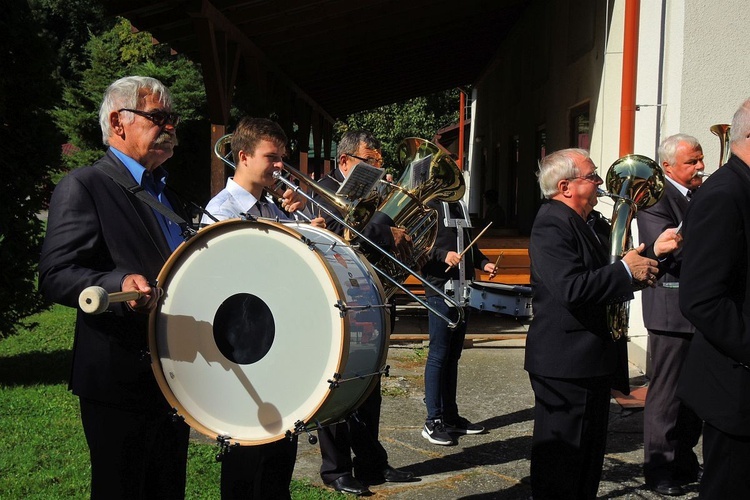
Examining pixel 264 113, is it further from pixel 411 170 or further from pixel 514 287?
pixel 411 170

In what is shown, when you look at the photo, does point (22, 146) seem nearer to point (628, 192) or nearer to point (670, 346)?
point (628, 192)

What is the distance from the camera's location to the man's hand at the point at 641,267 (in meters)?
3.67

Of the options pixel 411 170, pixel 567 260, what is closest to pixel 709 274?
pixel 567 260

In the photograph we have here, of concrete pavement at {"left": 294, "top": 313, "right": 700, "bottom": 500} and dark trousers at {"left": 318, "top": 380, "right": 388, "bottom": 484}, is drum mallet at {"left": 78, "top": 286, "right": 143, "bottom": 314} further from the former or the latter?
concrete pavement at {"left": 294, "top": 313, "right": 700, "bottom": 500}

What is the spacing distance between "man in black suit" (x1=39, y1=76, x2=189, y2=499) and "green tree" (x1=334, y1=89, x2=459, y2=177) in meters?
33.6

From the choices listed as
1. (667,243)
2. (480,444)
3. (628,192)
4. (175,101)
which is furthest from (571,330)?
(175,101)

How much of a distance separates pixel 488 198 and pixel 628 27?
27.6 feet

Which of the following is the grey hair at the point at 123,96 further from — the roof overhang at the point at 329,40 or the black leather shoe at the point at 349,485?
the roof overhang at the point at 329,40

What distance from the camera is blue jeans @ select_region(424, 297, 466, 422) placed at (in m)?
5.77

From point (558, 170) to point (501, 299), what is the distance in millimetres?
5428

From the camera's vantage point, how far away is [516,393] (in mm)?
7266

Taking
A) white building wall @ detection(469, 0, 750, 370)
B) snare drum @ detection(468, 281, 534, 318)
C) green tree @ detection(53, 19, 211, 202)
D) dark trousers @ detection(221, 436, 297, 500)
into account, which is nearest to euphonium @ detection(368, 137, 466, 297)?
dark trousers @ detection(221, 436, 297, 500)

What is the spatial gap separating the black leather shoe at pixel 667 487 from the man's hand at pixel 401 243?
1853 mm

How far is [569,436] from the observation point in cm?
378
